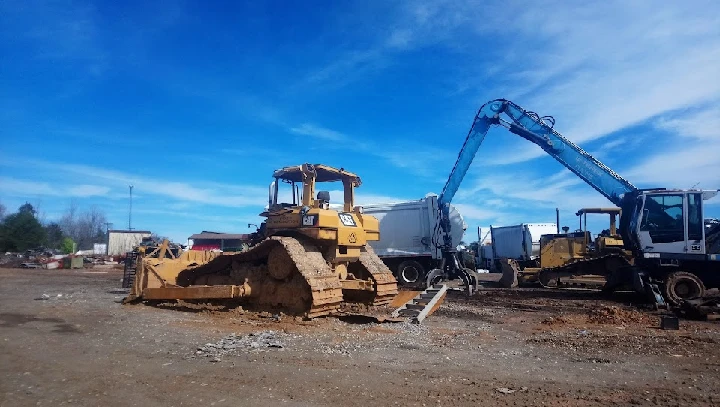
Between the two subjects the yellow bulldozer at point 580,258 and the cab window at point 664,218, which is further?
the yellow bulldozer at point 580,258

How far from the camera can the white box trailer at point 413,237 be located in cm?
2028

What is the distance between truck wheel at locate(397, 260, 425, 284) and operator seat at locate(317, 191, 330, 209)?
33.4 feet

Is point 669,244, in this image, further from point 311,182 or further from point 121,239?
point 121,239

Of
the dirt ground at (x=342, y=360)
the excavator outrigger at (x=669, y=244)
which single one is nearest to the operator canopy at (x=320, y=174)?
the dirt ground at (x=342, y=360)

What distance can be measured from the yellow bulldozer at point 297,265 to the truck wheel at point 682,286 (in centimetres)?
739

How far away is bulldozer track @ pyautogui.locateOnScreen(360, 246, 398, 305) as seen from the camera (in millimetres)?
10891

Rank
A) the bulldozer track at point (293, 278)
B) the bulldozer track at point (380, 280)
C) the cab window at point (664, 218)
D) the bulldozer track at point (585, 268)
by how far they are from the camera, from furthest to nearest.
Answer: the bulldozer track at point (585, 268) < the cab window at point (664, 218) < the bulldozer track at point (380, 280) < the bulldozer track at point (293, 278)

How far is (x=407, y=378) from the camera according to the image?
5.26m

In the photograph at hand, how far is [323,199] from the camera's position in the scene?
34.9 feet

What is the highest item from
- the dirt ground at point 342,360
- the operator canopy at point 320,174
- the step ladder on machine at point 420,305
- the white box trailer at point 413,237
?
the operator canopy at point 320,174

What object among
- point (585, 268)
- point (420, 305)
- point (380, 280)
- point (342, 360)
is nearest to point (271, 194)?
point (380, 280)

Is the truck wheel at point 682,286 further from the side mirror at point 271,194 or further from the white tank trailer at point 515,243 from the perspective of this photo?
the white tank trailer at point 515,243

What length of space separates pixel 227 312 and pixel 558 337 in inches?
243

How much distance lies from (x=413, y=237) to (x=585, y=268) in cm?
671
